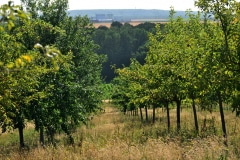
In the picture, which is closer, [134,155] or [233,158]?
[233,158]

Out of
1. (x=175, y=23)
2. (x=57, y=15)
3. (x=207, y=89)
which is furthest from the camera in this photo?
(x=57, y=15)

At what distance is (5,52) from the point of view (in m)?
9.21

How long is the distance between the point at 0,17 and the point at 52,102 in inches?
413

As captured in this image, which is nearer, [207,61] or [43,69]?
[43,69]

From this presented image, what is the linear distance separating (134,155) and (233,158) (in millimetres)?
2492

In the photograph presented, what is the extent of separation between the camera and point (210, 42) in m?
9.78

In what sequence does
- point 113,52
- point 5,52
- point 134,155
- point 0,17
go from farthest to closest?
point 113,52 → point 5,52 → point 134,155 → point 0,17

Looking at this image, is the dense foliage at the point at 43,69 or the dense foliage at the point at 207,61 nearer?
the dense foliage at the point at 43,69

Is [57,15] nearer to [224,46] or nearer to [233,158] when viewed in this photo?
[224,46]

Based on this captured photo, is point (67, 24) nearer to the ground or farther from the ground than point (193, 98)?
farther from the ground

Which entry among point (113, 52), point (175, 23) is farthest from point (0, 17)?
point (113, 52)

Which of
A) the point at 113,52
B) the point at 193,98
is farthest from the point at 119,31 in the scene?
the point at 193,98

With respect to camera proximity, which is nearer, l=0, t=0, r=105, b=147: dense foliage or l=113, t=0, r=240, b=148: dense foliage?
l=0, t=0, r=105, b=147: dense foliage

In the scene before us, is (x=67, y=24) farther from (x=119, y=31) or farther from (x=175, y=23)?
(x=119, y=31)
